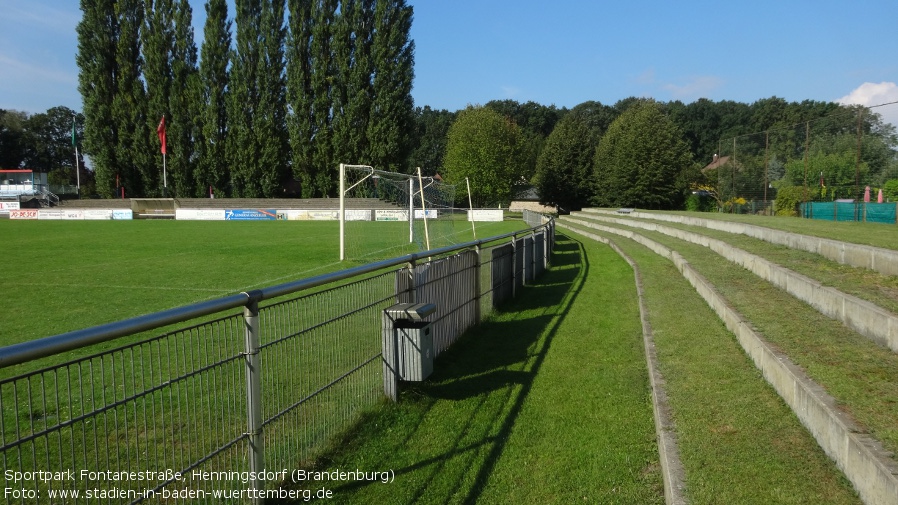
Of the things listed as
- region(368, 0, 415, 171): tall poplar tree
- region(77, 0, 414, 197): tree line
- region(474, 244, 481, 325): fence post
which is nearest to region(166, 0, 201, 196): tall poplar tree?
region(77, 0, 414, 197): tree line

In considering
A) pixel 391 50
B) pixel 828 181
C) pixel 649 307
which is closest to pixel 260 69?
pixel 391 50

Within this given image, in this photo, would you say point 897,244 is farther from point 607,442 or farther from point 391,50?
point 391,50

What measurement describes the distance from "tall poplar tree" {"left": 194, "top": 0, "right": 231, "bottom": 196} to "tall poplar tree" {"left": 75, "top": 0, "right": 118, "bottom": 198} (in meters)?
7.38

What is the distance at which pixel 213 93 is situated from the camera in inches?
2085

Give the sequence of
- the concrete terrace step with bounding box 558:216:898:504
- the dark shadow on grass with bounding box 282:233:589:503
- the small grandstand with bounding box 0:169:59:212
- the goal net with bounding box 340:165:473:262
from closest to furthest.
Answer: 1. the concrete terrace step with bounding box 558:216:898:504
2. the dark shadow on grass with bounding box 282:233:589:503
3. the goal net with bounding box 340:165:473:262
4. the small grandstand with bounding box 0:169:59:212

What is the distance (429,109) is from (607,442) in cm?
12054

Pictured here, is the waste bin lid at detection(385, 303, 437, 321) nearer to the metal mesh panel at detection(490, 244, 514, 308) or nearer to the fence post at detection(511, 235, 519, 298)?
the metal mesh panel at detection(490, 244, 514, 308)

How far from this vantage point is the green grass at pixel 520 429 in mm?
3865

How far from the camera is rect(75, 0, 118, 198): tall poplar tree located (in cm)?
5238

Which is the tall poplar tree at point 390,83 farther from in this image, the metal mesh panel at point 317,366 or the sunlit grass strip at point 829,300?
the metal mesh panel at point 317,366

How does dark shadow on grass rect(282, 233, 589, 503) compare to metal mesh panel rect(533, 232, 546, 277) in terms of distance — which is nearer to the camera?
dark shadow on grass rect(282, 233, 589, 503)

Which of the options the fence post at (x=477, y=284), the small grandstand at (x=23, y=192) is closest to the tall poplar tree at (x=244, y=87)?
the small grandstand at (x=23, y=192)

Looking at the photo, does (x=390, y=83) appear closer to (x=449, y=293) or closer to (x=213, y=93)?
(x=213, y=93)

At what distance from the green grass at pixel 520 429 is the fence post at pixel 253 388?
49cm
